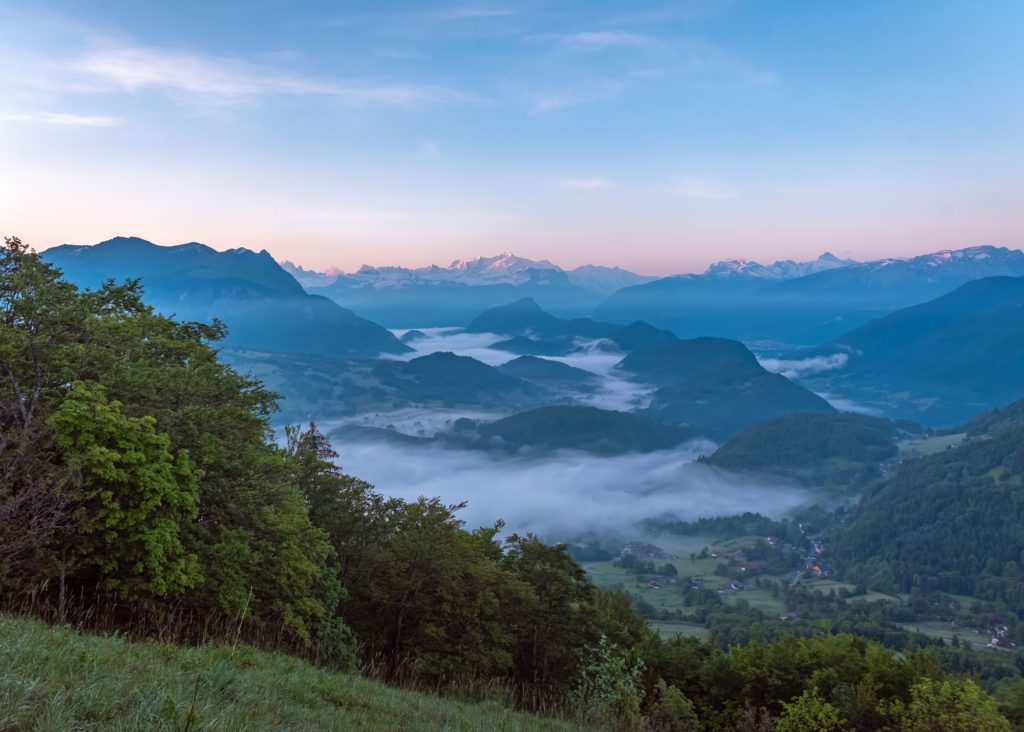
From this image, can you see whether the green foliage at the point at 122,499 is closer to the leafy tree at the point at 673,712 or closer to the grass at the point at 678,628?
the leafy tree at the point at 673,712

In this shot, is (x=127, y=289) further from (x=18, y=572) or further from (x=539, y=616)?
(x=539, y=616)

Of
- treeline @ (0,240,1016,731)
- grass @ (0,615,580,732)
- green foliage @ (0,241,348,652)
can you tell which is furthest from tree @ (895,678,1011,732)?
green foliage @ (0,241,348,652)

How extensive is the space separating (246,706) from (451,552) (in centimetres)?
2268

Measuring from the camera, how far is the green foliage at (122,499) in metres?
14.3

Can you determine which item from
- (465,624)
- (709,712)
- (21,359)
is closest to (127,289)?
(21,359)

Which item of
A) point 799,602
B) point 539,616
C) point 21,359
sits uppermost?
point 21,359

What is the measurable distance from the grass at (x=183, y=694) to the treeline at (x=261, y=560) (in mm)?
1988

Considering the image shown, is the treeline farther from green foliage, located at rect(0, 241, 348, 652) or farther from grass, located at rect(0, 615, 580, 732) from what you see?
grass, located at rect(0, 615, 580, 732)

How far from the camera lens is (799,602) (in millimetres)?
196625

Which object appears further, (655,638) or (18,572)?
(655,638)

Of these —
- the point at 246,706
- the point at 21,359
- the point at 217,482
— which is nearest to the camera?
the point at 246,706

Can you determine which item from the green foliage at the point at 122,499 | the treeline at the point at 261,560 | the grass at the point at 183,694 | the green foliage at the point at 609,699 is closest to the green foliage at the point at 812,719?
the treeline at the point at 261,560

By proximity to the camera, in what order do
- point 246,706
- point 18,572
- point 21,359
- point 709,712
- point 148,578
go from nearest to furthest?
1. point 246,706
2. point 18,572
3. point 148,578
4. point 21,359
5. point 709,712

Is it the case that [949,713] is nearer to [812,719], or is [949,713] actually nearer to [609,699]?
[812,719]
